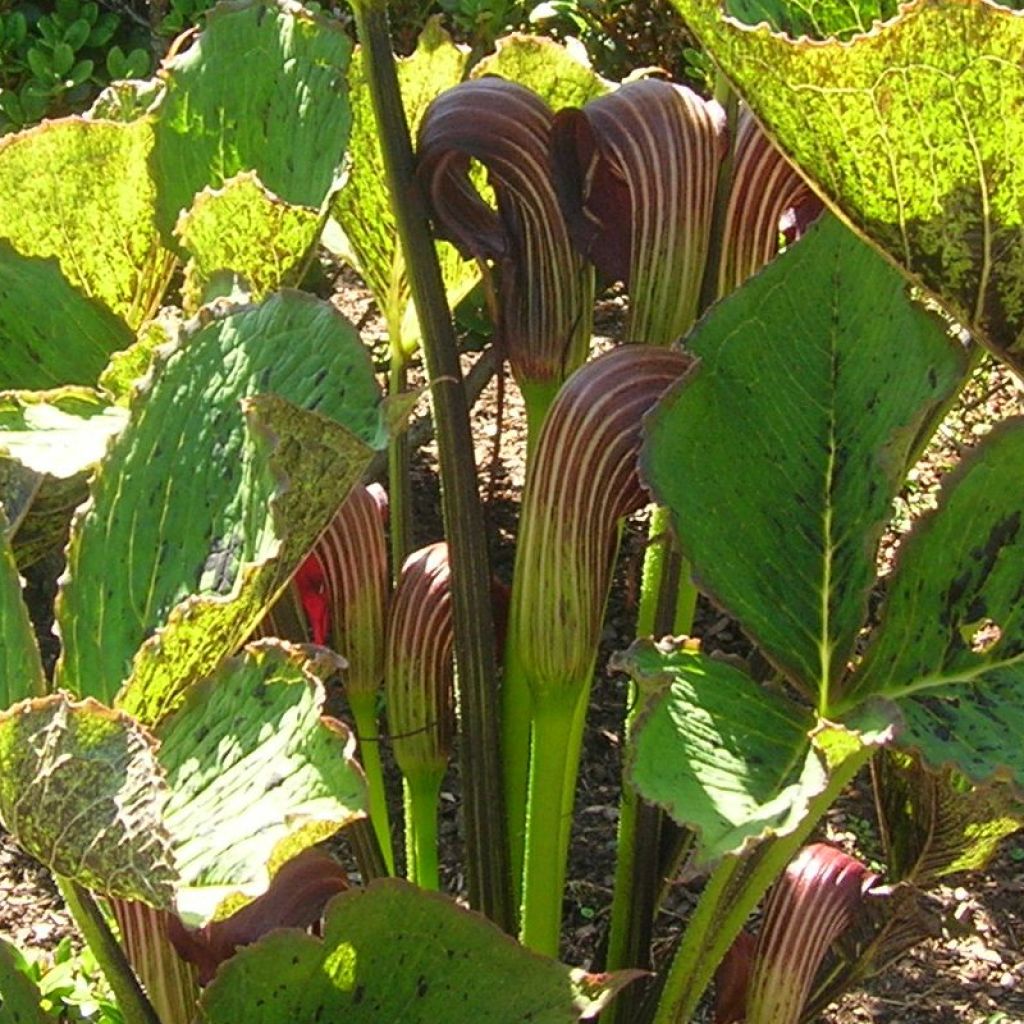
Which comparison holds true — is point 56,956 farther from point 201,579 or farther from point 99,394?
point 201,579

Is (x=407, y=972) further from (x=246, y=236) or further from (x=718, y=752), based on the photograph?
(x=246, y=236)

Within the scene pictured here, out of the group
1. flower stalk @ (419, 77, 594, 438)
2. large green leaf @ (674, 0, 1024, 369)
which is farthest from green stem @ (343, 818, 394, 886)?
large green leaf @ (674, 0, 1024, 369)

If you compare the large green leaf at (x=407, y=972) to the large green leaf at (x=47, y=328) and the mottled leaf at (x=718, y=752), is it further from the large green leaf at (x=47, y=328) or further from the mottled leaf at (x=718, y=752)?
the large green leaf at (x=47, y=328)

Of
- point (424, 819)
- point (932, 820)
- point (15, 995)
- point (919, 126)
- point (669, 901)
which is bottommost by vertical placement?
point (669, 901)

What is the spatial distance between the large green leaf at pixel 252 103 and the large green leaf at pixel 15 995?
0.36 meters

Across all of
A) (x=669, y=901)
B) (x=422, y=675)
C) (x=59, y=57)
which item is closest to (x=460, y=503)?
(x=422, y=675)

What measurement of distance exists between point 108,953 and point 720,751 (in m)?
0.27

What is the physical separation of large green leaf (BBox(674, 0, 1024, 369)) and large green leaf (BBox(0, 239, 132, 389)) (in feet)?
1.30

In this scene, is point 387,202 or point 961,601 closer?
point 961,601

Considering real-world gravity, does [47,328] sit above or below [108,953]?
above

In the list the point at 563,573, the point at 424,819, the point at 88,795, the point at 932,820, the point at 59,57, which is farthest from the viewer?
the point at 59,57

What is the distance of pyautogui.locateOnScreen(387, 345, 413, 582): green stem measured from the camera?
0.94 meters

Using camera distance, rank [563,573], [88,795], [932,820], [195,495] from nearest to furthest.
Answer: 1. [88,795]
2. [195,495]
3. [563,573]
4. [932,820]

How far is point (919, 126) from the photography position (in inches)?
20.9
